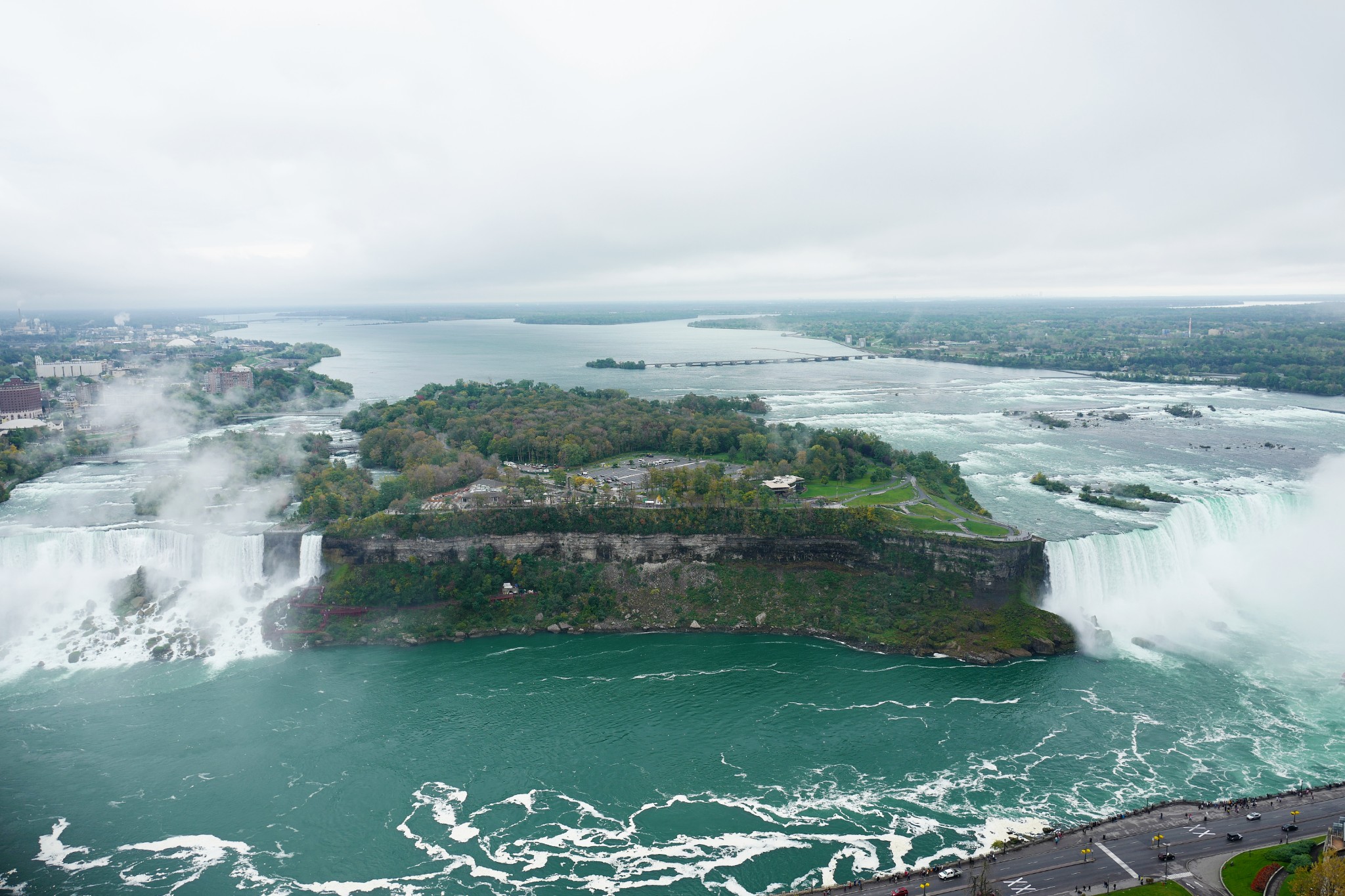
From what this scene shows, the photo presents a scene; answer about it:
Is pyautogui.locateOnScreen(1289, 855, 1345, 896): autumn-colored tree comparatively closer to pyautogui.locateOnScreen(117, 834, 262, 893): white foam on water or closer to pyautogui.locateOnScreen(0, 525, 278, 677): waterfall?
pyautogui.locateOnScreen(117, 834, 262, 893): white foam on water

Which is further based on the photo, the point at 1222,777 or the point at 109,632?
the point at 109,632

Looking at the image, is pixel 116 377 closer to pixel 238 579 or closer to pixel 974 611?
pixel 238 579

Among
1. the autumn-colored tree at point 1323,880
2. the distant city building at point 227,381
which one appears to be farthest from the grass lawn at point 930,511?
the distant city building at point 227,381

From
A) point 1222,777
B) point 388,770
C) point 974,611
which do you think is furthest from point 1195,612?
point 388,770

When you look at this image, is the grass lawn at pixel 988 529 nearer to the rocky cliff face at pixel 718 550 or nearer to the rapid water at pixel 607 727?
the rocky cliff face at pixel 718 550

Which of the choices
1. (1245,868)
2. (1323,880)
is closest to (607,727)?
(1245,868)
